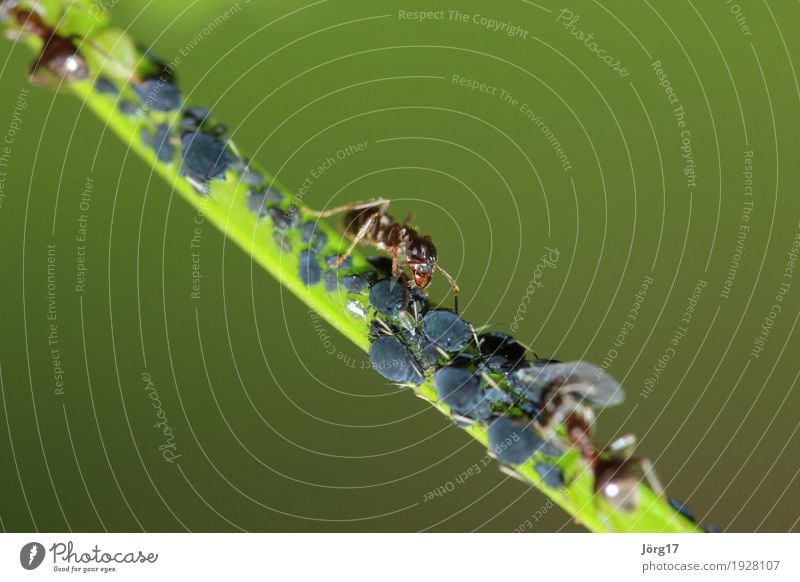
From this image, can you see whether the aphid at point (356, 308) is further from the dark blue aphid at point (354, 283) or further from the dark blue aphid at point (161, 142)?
the dark blue aphid at point (161, 142)

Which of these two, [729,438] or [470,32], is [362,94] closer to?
[470,32]

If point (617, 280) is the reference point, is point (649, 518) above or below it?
below

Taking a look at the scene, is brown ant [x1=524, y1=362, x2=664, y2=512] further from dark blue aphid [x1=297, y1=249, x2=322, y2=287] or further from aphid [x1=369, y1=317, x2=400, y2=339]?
dark blue aphid [x1=297, y1=249, x2=322, y2=287]

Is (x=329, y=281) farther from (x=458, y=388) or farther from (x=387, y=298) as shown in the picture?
(x=458, y=388)

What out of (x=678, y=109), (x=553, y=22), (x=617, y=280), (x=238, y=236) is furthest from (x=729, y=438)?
(x=238, y=236)

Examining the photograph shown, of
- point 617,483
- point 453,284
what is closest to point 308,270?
point 453,284
